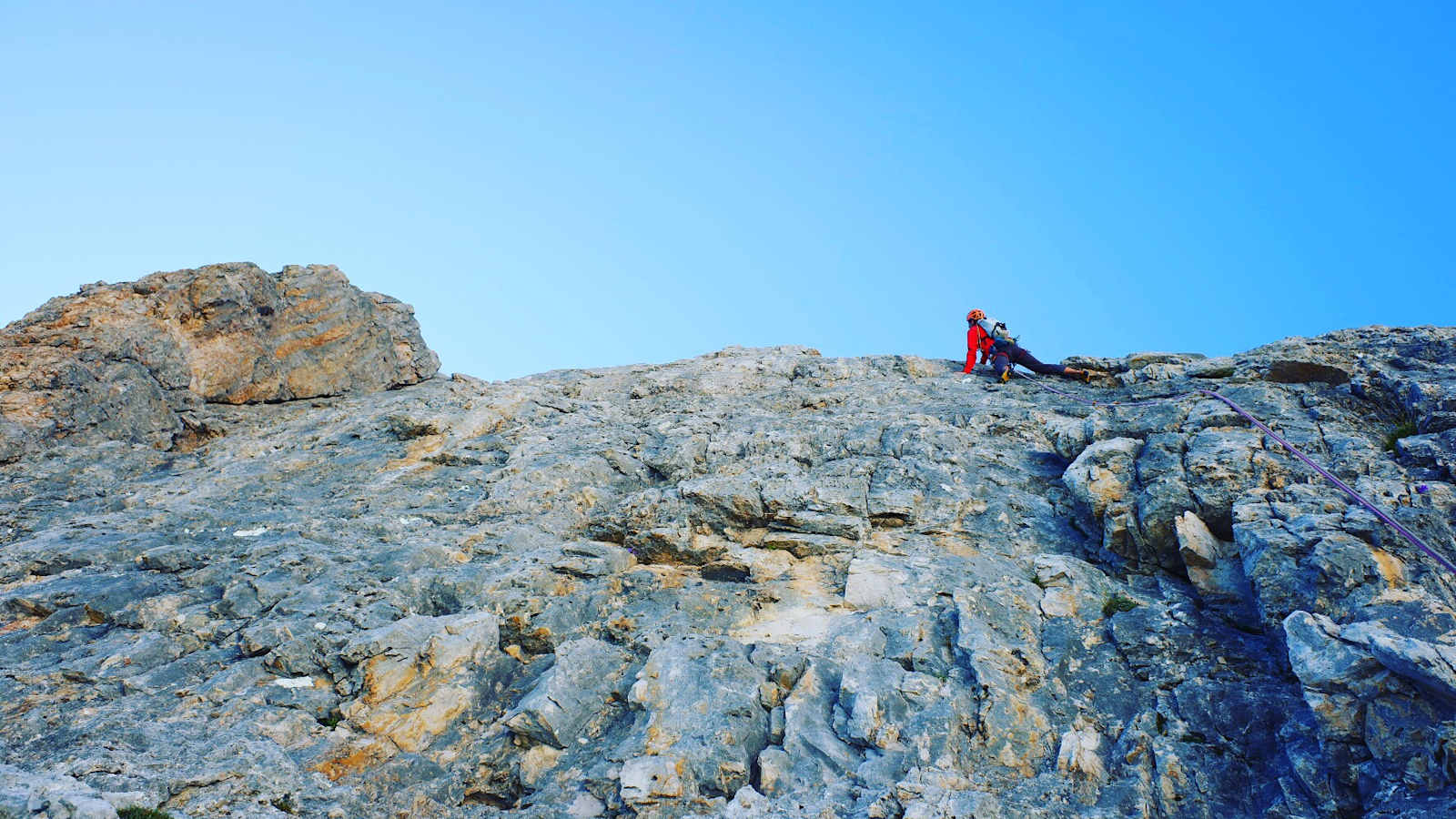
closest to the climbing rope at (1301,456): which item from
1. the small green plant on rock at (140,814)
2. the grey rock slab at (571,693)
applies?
the grey rock slab at (571,693)

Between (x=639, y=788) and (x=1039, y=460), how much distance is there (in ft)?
32.4

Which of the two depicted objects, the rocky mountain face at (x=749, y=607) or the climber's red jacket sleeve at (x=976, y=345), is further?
the climber's red jacket sleeve at (x=976, y=345)

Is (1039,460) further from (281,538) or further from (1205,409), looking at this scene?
(281,538)

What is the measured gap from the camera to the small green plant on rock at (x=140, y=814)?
26.5ft

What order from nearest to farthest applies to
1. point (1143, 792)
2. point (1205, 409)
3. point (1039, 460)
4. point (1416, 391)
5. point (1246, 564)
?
1. point (1143, 792)
2. point (1246, 564)
3. point (1416, 391)
4. point (1205, 409)
5. point (1039, 460)

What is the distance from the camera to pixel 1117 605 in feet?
36.6

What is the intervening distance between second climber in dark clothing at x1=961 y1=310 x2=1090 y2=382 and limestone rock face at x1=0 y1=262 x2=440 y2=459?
636 inches

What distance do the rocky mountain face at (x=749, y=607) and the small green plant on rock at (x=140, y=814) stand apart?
0.11m

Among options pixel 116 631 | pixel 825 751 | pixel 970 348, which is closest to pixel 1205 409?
pixel 970 348

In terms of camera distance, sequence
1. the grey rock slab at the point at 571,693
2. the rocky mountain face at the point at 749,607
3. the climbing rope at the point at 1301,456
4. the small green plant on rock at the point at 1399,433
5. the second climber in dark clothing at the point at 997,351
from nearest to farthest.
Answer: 1. the rocky mountain face at the point at 749,607
2. the climbing rope at the point at 1301,456
3. the grey rock slab at the point at 571,693
4. the small green plant on rock at the point at 1399,433
5. the second climber in dark clothing at the point at 997,351

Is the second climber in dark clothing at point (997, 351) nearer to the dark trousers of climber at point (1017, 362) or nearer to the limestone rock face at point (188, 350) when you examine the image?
the dark trousers of climber at point (1017, 362)

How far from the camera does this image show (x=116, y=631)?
11.5 m

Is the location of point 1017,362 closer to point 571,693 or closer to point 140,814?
point 571,693

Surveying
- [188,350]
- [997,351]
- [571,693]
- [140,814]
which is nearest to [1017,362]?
[997,351]
